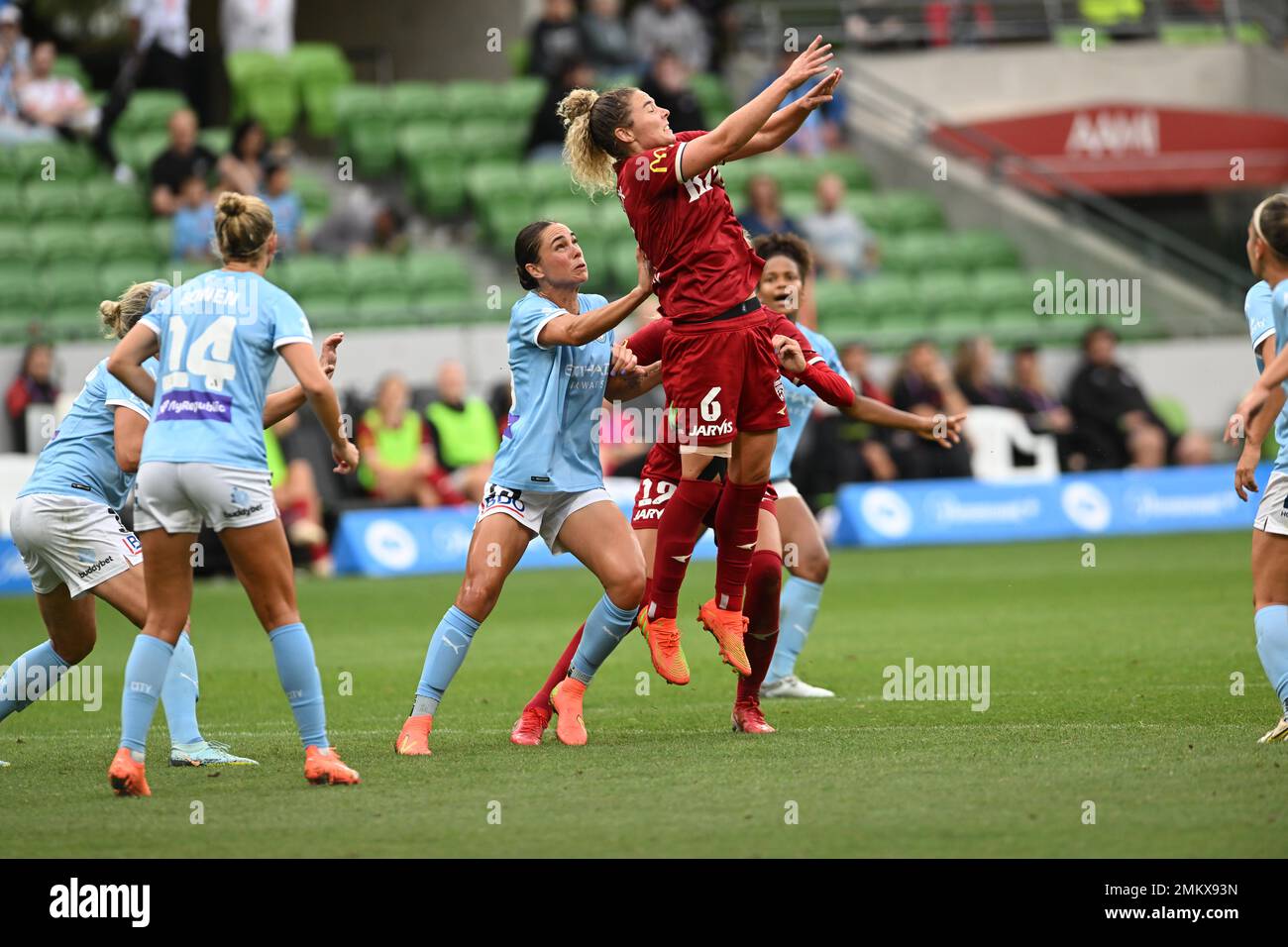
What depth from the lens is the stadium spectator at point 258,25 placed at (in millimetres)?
21688

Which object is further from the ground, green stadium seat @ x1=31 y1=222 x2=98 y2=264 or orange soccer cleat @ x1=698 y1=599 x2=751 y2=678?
green stadium seat @ x1=31 y1=222 x2=98 y2=264

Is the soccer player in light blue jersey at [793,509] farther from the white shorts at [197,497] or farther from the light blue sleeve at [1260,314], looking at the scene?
the white shorts at [197,497]

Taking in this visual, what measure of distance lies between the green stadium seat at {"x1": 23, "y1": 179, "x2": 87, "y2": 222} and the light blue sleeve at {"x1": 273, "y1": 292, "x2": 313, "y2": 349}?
14.1m

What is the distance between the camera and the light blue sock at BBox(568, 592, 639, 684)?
7.75m

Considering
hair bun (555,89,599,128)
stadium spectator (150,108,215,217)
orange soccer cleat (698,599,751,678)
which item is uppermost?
stadium spectator (150,108,215,217)

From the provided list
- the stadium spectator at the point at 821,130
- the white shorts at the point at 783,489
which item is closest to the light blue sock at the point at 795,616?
the white shorts at the point at 783,489

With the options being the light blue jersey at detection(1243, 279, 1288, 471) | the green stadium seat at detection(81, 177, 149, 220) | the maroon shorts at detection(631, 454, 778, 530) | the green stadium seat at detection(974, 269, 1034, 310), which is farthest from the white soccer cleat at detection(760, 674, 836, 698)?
the green stadium seat at detection(974, 269, 1034, 310)

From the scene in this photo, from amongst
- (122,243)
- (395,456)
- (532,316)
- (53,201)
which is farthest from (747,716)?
(53,201)

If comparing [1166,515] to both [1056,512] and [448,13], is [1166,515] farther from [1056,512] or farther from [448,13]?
[448,13]

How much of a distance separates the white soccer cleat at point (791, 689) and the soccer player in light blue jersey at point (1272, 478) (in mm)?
2620

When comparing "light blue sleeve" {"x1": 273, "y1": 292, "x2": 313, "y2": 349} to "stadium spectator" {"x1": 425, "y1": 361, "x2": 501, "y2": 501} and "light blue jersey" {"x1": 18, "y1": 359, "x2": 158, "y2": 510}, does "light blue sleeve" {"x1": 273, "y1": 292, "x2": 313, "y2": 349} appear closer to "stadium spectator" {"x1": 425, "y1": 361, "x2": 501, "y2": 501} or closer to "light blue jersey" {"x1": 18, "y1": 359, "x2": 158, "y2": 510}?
"light blue jersey" {"x1": 18, "y1": 359, "x2": 158, "y2": 510}

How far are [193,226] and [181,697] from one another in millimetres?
12126
